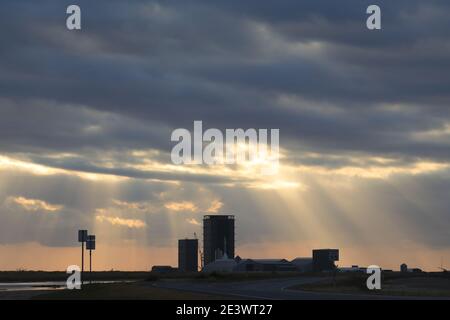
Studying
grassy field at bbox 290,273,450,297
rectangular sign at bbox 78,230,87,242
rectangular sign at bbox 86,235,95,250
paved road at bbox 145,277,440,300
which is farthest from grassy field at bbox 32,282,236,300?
rectangular sign at bbox 86,235,95,250

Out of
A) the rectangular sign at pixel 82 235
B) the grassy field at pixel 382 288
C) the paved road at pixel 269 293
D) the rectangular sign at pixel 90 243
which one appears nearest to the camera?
the paved road at pixel 269 293

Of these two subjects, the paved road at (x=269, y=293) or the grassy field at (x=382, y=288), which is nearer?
the paved road at (x=269, y=293)

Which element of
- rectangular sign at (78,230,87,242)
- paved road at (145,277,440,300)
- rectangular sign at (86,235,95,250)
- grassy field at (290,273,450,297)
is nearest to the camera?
paved road at (145,277,440,300)

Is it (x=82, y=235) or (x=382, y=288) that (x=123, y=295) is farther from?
(x=382, y=288)

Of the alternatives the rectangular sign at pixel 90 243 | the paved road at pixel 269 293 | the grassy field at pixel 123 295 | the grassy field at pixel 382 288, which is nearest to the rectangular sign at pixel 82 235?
the rectangular sign at pixel 90 243

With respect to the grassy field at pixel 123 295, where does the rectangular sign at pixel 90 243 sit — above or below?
above

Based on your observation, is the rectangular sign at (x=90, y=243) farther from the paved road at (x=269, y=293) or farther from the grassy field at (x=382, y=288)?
the grassy field at (x=382, y=288)

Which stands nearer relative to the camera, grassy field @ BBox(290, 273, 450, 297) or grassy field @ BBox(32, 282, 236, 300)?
grassy field @ BBox(32, 282, 236, 300)

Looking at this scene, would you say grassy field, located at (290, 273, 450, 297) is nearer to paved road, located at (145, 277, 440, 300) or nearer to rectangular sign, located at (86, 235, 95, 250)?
paved road, located at (145, 277, 440, 300)
